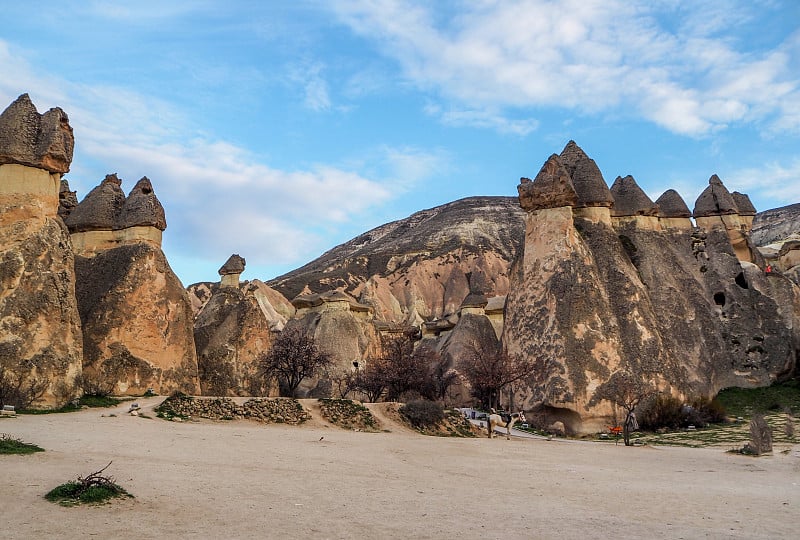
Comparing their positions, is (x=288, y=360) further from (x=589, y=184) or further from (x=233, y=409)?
(x=589, y=184)

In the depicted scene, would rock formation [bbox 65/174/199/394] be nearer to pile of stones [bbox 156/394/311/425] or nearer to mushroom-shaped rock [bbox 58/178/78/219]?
mushroom-shaped rock [bbox 58/178/78/219]

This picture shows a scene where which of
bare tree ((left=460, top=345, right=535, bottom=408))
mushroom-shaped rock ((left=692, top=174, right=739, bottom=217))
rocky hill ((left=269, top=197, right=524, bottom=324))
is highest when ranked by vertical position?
rocky hill ((left=269, top=197, right=524, bottom=324))

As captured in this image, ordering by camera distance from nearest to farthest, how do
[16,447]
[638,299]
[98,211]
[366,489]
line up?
[366,489] → [16,447] → [98,211] → [638,299]

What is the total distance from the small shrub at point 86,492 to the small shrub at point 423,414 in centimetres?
1218

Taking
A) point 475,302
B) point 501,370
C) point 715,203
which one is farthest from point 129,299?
point 715,203

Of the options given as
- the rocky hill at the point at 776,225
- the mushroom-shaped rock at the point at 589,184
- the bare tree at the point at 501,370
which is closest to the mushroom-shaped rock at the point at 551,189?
the mushroom-shaped rock at the point at 589,184

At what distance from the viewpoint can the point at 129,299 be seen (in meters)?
19.3

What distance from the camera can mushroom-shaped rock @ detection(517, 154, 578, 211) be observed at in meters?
22.8

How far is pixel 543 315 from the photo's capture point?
2153 cm

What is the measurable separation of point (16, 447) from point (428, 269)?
2699 inches

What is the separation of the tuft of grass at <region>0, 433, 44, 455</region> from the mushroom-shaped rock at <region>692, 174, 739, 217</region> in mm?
28653

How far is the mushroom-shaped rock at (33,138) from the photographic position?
54.5 ft

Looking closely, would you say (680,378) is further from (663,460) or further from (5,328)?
(5,328)

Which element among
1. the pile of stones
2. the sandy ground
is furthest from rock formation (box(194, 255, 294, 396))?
the sandy ground
